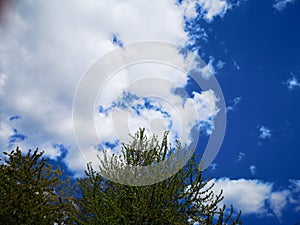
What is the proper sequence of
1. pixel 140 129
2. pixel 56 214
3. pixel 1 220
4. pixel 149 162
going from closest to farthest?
pixel 1 220 → pixel 56 214 → pixel 149 162 → pixel 140 129

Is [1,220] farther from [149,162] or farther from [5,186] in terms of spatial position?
[149,162]

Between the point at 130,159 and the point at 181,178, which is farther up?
the point at 130,159

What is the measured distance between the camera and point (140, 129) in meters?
15.6

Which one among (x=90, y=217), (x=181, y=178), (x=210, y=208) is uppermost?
(x=181, y=178)

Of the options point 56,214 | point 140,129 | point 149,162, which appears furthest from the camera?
point 140,129

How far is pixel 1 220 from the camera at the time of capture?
11.5 metres

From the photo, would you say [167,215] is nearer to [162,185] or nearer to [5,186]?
[162,185]

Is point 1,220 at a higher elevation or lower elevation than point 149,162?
lower

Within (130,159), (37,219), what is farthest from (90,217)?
A: (130,159)

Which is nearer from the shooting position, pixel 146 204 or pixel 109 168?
pixel 146 204

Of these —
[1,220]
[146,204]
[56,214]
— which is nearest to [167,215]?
[146,204]

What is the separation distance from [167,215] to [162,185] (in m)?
1.54

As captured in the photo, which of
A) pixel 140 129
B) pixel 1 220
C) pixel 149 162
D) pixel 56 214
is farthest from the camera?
pixel 140 129

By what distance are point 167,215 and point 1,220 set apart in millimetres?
6085
